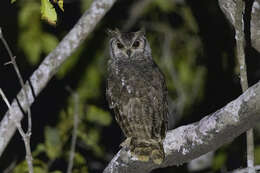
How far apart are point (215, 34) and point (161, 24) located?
151 centimetres

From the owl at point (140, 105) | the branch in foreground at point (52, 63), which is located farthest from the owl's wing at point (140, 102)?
the branch in foreground at point (52, 63)

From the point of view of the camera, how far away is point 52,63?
16.0ft

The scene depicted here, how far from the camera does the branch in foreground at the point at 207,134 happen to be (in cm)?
333

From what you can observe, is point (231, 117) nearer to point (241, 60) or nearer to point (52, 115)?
point (241, 60)

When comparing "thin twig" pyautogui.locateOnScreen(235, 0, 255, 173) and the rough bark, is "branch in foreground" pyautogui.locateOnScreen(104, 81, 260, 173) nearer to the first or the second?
"thin twig" pyautogui.locateOnScreen(235, 0, 255, 173)

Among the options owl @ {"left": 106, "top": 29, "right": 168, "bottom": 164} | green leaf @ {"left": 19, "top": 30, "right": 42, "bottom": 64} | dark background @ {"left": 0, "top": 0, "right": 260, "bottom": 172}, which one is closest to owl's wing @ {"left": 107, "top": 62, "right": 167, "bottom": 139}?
owl @ {"left": 106, "top": 29, "right": 168, "bottom": 164}

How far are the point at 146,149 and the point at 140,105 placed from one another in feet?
1.61

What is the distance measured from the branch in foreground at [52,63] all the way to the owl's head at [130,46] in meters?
0.51

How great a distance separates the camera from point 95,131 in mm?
7238

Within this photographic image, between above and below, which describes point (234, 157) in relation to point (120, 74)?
below

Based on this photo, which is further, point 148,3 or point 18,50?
point 148,3

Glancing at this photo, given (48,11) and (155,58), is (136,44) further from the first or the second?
(155,58)

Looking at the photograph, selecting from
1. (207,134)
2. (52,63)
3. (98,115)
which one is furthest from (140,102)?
(98,115)

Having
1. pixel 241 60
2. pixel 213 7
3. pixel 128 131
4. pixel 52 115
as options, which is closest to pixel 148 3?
pixel 213 7
